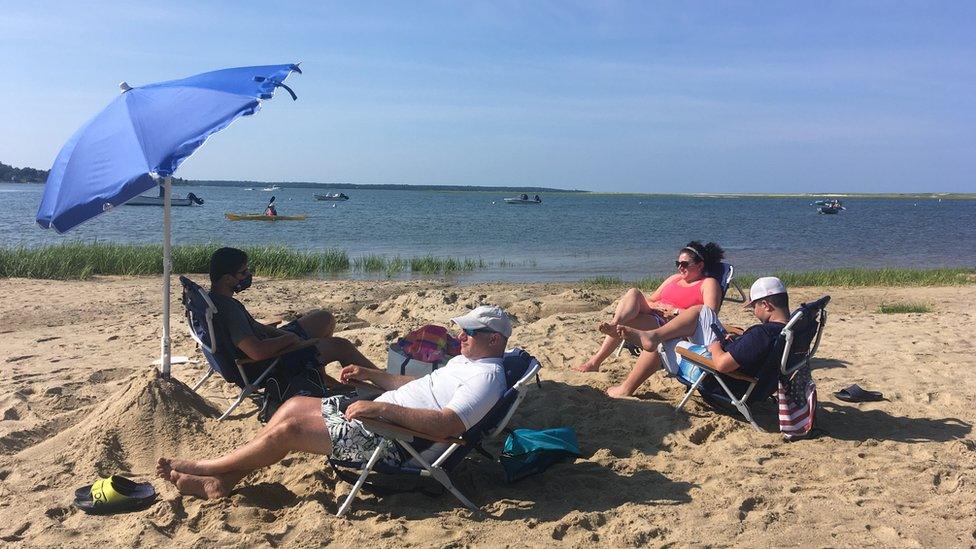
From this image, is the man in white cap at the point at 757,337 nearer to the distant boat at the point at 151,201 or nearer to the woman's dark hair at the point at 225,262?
the woman's dark hair at the point at 225,262

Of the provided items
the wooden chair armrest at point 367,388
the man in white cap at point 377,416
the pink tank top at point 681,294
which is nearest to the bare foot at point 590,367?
the pink tank top at point 681,294

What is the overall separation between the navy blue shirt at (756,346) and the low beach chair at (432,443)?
1.45m

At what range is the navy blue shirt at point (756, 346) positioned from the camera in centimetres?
439

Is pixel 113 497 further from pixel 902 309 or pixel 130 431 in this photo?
pixel 902 309

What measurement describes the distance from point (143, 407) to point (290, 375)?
884 mm

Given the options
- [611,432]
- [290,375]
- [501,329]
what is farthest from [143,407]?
[611,432]

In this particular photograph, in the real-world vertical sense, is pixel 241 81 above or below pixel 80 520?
above

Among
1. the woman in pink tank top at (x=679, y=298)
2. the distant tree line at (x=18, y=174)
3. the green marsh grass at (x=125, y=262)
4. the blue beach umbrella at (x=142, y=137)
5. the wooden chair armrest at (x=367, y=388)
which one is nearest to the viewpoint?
the blue beach umbrella at (x=142, y=137)

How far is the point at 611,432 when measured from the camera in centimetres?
456

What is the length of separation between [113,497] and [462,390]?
1.74m

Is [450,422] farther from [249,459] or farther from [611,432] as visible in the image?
[611,432]

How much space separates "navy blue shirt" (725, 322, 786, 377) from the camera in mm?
4395

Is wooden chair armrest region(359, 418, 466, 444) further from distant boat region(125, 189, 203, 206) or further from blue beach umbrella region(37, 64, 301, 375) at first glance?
distant boat region(125, 189, 203, 206)

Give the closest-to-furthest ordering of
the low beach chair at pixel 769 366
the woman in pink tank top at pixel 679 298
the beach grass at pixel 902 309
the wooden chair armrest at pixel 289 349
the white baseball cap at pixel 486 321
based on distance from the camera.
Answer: the white baseball cap at pixel 486 321
the low beach chair at pixel 769 366
the wooden chair armrest at pixel 289 349
the woman in pink tank top at pixel 679 298
the beach grass at pixel 902 309
